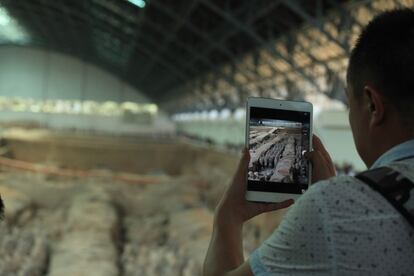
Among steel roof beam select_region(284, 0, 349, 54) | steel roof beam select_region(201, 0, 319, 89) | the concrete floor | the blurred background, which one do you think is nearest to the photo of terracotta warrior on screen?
the blurred background

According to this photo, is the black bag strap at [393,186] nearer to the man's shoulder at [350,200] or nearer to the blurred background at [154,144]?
the man's shoulder at [350,200]

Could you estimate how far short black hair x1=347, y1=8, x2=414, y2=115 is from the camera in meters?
1.05

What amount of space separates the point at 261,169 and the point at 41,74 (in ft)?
118

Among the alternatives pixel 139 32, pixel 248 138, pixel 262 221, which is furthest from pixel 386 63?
pixel 139 32

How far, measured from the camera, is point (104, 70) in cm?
3850

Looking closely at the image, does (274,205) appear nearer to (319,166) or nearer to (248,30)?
(319,166)

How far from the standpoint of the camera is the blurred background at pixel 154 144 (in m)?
7.36

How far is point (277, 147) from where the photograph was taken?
58.6 inches

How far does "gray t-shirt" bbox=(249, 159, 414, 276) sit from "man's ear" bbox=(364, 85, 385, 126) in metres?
0.16

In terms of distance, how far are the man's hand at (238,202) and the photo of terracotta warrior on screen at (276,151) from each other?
42mm

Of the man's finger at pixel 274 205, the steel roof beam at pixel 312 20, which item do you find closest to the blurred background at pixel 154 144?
the steel roof beam at pixel 312 20

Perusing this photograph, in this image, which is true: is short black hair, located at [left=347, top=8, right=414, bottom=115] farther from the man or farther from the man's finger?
the man's finger

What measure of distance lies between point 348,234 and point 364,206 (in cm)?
6

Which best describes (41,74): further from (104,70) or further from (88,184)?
(88,184)
